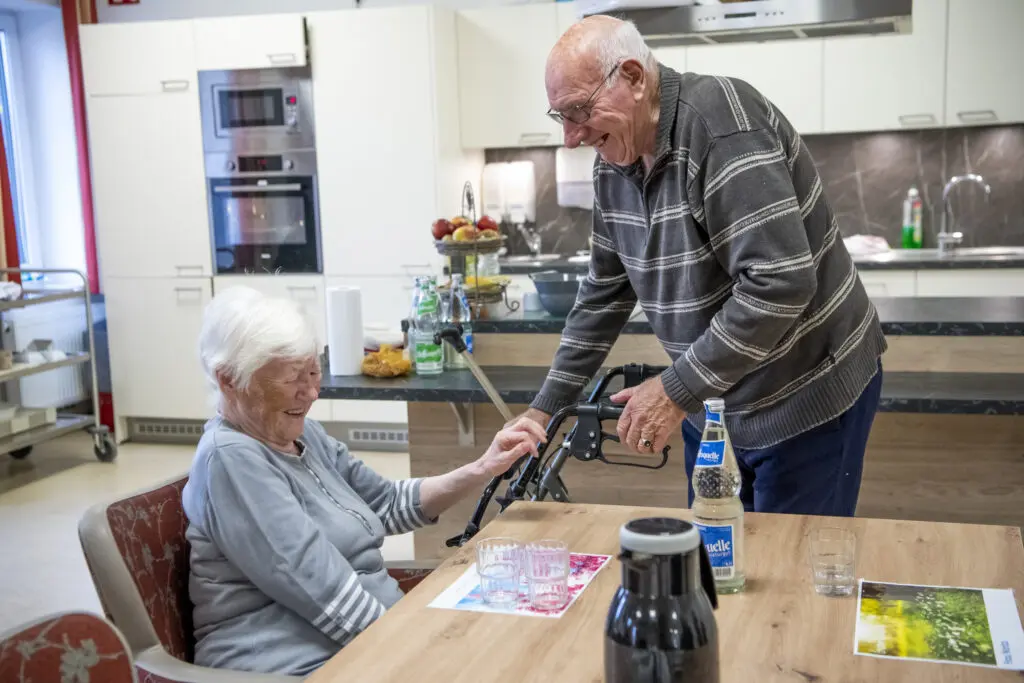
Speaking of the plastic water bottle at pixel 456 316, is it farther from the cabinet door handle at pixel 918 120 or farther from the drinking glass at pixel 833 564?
the cabinet door handle at pixel 918 120

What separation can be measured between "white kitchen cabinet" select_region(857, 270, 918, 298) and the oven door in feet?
8.42

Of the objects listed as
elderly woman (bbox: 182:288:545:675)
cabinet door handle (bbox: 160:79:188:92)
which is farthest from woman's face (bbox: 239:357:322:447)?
cabinet door handle (bbox: 160:79:188:92)

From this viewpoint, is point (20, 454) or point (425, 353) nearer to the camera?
point (425, 353)

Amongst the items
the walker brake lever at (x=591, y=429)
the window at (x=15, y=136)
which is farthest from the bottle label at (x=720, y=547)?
the window at (x=15, y=136)

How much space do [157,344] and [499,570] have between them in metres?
4.47

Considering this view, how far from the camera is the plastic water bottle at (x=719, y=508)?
1466 mm

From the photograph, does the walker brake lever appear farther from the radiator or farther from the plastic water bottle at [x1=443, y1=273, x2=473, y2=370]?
the radiator

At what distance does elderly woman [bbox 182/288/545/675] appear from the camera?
1678 mm

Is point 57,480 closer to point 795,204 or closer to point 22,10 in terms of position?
point 22,10

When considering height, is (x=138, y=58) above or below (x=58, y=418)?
above

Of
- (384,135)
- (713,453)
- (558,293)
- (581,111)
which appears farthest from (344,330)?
(384,135)

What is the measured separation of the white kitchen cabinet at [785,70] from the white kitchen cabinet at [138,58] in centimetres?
241

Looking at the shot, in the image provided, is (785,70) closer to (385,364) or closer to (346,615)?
(385,364)

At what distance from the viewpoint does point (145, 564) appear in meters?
1.69
